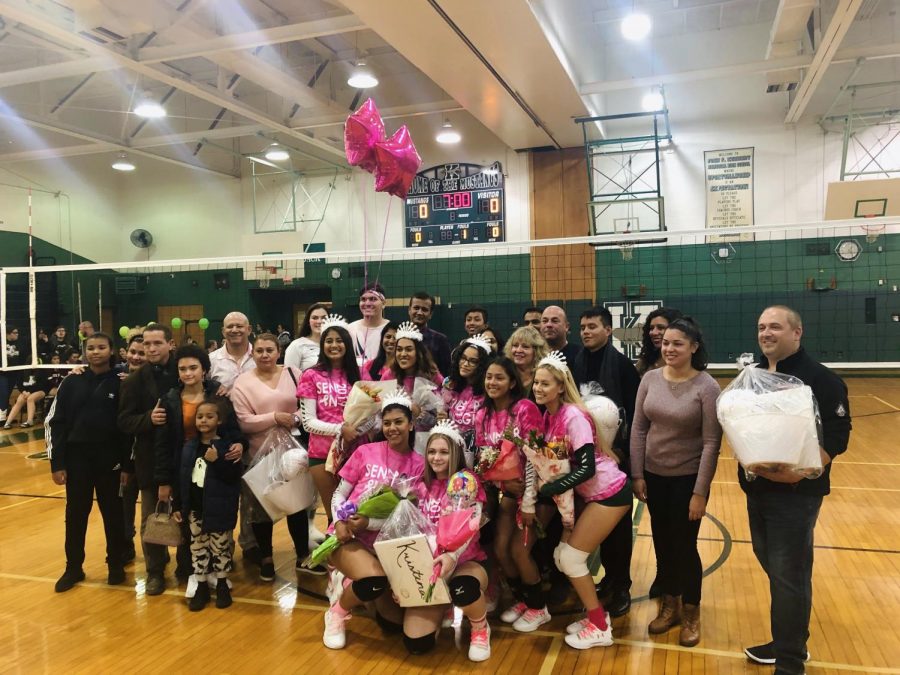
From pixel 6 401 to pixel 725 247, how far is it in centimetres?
1205

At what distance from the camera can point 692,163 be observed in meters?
11.8

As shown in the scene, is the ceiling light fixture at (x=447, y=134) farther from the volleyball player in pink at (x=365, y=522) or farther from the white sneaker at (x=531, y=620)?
the white sneaker at (x=531, y=620)

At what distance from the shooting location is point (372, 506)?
10.1 ft

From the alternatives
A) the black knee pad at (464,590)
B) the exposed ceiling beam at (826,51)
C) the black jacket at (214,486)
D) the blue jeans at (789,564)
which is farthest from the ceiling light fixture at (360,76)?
the blue jeans at (789,564)

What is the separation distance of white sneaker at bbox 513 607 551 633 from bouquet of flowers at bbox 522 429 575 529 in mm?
520

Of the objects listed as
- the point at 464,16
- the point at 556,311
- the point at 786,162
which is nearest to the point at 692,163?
the point at 786,162

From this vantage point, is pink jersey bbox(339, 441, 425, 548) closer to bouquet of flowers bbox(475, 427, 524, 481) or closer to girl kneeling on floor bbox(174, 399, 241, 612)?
bouquet of flowers bbox(475, 427, 524, 481)

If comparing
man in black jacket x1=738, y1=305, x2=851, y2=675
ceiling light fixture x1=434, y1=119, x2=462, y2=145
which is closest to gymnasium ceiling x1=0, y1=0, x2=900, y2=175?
ceiling light fixture x1=434, y1=119, x2=462, y2=145

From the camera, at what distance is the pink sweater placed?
12.1 ft

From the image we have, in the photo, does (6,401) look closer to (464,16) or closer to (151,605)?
(151,605)

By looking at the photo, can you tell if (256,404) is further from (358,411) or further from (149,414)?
(358,411)

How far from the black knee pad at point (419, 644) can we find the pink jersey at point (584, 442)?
982mm

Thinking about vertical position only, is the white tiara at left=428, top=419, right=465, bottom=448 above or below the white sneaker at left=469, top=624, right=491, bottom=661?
above

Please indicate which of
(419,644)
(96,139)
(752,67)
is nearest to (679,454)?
(419,644)
